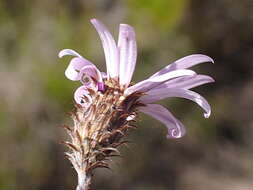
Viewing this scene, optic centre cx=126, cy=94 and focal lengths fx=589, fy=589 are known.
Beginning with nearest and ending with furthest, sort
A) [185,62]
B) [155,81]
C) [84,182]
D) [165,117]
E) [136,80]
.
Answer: [84,182]
[155,81]
[185,62]
[165,117]
[136,80]

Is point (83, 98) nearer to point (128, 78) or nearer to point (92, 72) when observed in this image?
point (92, 72)

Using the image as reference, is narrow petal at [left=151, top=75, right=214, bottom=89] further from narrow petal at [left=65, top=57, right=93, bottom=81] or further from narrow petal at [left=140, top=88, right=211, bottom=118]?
narrow petal at [left=65, top=57, right=93, bottom=81]

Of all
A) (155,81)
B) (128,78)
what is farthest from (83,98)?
(155,81)

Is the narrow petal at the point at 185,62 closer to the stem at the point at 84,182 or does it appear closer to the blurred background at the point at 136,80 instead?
the stem at the point at 84,182

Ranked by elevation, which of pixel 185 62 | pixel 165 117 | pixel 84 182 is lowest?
pixel 84 182

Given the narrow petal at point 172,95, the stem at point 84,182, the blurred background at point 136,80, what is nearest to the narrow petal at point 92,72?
the narrow petal at point 172,95

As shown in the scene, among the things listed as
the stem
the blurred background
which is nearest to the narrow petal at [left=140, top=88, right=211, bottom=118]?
the stem

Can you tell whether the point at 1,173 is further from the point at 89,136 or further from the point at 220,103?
the point at 89,136
